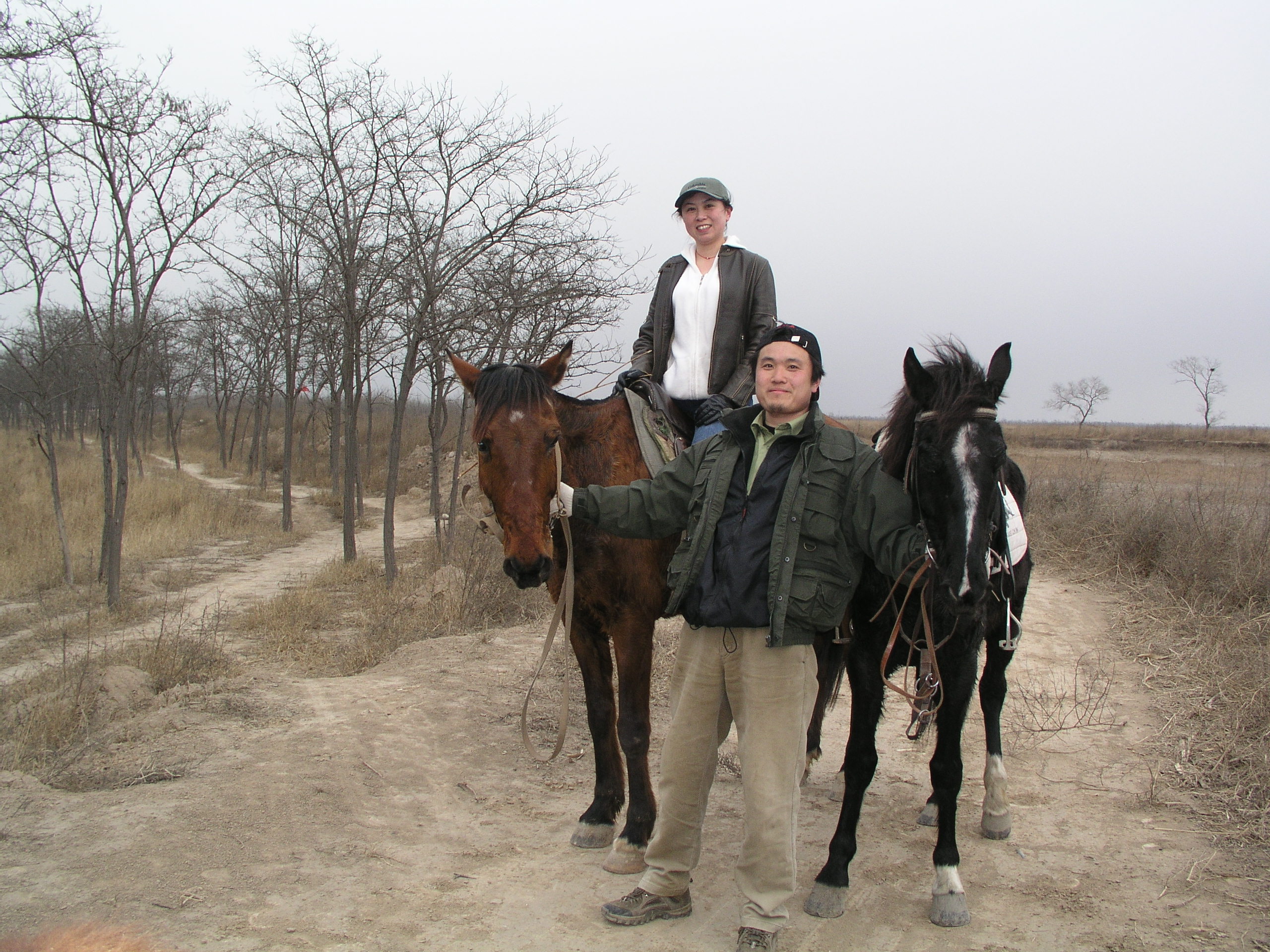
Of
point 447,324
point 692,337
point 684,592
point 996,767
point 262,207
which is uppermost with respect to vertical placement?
point 262,207

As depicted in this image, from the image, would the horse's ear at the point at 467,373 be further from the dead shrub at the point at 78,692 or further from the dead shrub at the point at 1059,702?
the dead shrub at the point at 1059,702

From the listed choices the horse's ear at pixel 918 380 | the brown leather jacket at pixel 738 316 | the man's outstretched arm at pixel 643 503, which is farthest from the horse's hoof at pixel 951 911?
the brown leather jacket at pixel 738 316

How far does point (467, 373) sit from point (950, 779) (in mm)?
2693

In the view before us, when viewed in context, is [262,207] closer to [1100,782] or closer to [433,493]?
[433,493]

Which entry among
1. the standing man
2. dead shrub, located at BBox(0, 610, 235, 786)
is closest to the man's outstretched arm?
the standing man

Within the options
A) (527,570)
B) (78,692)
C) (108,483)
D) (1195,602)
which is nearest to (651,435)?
(527,570)

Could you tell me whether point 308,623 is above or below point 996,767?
below

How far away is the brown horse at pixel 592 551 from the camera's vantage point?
3092 millimetres

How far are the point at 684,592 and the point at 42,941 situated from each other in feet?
8.30

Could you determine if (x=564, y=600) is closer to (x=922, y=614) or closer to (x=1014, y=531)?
(x=922, y=614)

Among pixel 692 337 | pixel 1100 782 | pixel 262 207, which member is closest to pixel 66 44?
pixel 262 207

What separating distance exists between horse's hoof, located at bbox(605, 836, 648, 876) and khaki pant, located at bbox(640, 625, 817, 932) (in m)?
0.41

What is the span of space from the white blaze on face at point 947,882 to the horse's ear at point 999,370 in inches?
77.6

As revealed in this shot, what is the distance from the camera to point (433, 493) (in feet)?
51.4
